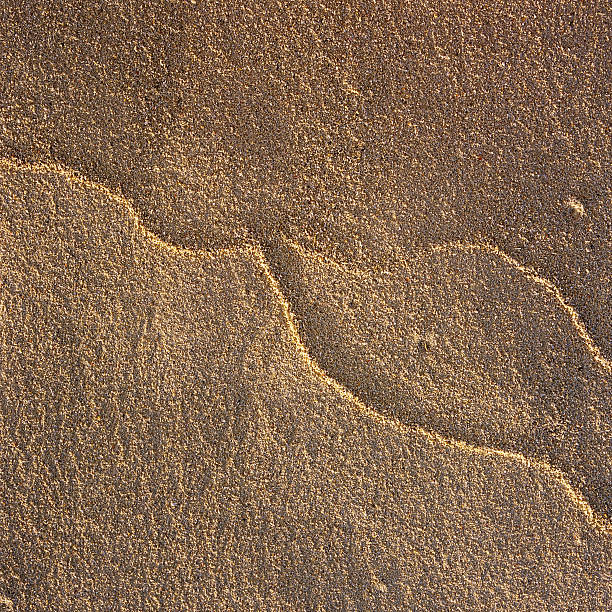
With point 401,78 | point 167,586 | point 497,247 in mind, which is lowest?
point 167,586

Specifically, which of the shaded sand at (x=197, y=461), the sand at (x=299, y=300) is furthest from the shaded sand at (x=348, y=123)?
the shaded sand at (x=197, y=461)

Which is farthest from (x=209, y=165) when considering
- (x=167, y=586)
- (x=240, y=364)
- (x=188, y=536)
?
(x=167, y=586)

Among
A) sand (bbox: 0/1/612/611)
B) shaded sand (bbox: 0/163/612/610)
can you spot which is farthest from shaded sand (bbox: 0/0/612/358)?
shaded sand (bbox: 0/163/612/610)

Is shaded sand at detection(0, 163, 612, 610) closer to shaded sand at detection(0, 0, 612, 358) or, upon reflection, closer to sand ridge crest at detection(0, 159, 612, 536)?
sand ridge crest at detection(0, 159, 612, 536)

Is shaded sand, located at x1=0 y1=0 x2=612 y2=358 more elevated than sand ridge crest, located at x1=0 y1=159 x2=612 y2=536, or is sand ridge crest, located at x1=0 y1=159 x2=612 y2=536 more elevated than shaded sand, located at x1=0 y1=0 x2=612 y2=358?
shaded sand, located at x1=0 y1=0 x2=612 y2=358

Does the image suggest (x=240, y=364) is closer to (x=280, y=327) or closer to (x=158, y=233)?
(x=280, y=327)

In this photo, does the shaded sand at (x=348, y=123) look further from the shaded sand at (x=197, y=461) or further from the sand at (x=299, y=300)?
the shaded sand at (x=197, y=461)
